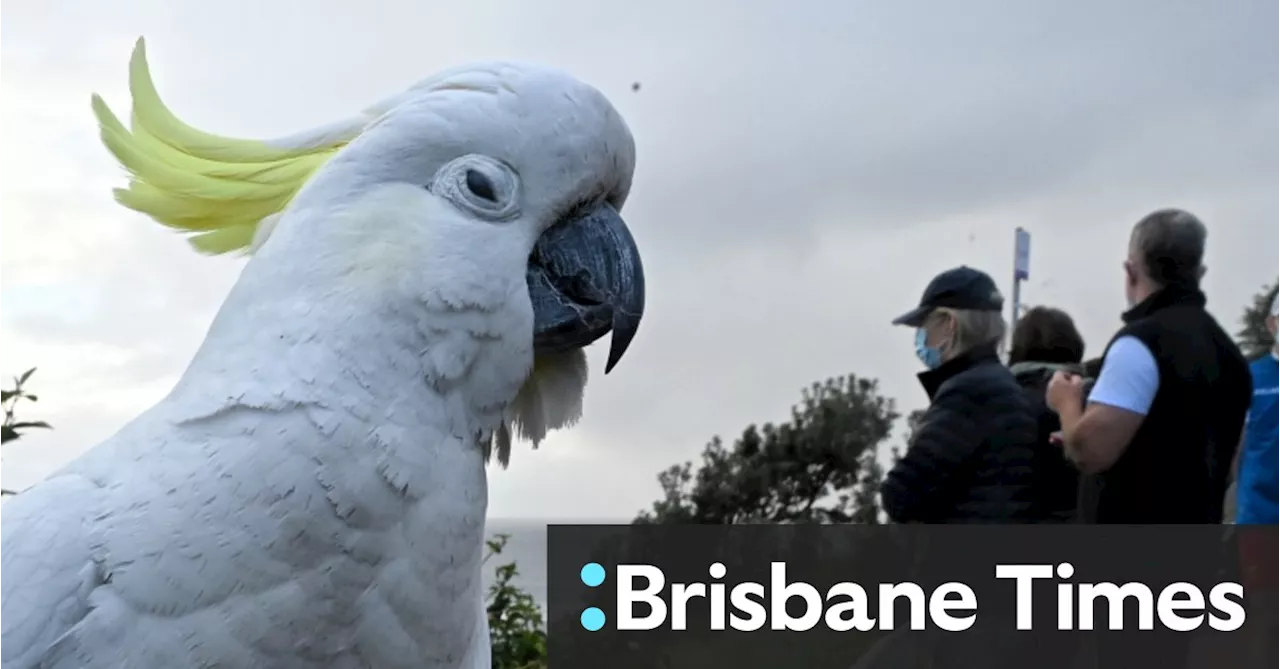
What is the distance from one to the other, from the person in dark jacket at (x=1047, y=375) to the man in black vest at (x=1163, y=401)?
0.07 meters

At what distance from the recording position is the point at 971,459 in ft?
7.25

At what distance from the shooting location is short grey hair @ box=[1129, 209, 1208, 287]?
2.24 metres

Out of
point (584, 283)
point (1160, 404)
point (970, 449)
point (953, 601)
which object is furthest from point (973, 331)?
point (584, 283)

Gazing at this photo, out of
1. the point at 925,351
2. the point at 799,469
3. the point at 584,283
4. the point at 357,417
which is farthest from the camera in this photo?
the point at 799,469

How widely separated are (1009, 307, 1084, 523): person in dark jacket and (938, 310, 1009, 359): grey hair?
153 millimetres

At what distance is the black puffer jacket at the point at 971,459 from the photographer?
7.25ft

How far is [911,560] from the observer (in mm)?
2344

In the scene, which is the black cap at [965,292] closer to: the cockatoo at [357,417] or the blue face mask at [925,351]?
the blue face mask at [925,351]

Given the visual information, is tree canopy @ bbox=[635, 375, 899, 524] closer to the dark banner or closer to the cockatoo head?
the dark banner

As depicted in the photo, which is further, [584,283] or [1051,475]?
[1051,475]

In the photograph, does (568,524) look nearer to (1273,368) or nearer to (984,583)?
(984,583)

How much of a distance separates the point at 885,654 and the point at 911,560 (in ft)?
0.65

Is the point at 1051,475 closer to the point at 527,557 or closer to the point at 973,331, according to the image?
the point at 973,331

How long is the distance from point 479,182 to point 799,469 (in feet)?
7.65
